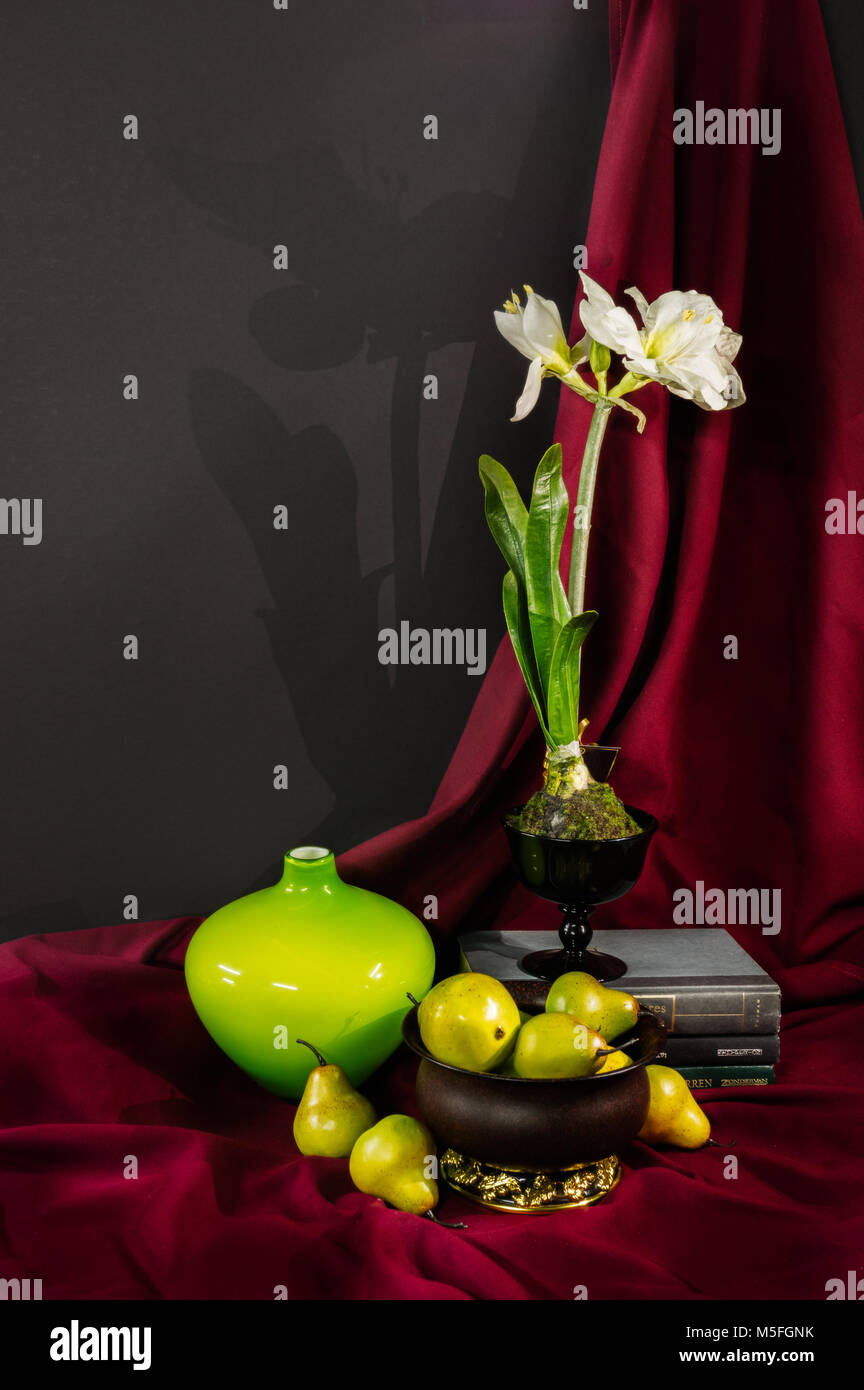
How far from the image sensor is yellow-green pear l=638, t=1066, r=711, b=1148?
3.28ft

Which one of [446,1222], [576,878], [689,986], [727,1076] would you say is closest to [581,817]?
[576,878]

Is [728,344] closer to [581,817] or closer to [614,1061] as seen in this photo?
[581,817]

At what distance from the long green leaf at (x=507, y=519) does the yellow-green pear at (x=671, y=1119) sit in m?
0.56

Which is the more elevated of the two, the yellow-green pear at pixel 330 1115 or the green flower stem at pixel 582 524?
the green flower stem at pixel 582 524

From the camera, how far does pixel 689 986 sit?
1.12 m

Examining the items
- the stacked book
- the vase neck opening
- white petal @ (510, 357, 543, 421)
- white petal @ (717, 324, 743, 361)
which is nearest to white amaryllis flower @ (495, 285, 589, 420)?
white petal @ (510, 357, 543, 421)

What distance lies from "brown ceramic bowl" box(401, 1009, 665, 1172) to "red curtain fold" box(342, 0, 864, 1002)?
44 centimetres

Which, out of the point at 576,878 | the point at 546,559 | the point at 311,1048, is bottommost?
the point at 311,1048

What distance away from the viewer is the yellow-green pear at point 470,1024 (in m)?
0.90

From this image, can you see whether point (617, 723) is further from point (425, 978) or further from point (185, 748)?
point (185, 748)

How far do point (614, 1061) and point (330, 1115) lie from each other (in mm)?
281

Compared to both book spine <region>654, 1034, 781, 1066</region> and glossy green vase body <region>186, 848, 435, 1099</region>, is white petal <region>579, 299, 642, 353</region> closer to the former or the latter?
glossy green vase body <region>186, 848, 435, 1099</region>

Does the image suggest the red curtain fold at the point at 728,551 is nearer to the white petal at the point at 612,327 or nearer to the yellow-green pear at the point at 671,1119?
the white petal at the point at 612,327

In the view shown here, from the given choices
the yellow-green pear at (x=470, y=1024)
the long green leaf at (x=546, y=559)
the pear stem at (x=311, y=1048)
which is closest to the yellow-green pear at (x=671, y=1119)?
the yellow-green pear at (x=470, y=1024)
